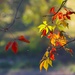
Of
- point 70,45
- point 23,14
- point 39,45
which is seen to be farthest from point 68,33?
point 23,14

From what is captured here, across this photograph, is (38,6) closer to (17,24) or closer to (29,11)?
(29,11)

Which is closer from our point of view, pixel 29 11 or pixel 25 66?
pixel 25 66

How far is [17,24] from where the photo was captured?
3.89 meters

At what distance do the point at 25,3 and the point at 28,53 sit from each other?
29.1 inches

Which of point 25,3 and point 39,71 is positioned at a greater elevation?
point 25,3

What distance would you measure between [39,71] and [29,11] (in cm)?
97

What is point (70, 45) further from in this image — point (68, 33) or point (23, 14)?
point (23, 14)

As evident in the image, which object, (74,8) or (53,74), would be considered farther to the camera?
(74,8)

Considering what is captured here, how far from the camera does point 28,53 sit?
149 inches

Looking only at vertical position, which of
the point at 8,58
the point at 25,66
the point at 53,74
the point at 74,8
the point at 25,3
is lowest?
the point at 53,74

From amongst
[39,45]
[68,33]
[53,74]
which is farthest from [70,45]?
[53,74]

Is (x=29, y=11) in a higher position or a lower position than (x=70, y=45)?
higher

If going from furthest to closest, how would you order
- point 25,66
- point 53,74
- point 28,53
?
point 28,53
point 25,66
point 53,74

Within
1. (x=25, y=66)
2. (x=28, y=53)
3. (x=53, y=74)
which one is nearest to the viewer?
(x=53, y=74)
